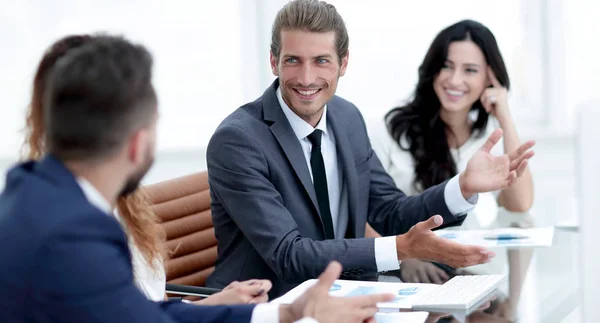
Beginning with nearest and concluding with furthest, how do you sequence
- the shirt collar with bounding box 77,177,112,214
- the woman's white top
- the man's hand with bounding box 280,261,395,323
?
the shirt collar with bounding box 77,177,112,214, the man's hand with bounding box 280,261,395,323, the woman's white top

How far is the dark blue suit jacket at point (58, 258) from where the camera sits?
1149 millimetres

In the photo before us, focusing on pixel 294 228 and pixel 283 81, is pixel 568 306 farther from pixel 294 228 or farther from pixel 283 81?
pixel 283 81

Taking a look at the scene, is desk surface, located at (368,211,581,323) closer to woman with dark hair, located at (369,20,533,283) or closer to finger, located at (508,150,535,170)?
finger, located at (508,150,535,170)

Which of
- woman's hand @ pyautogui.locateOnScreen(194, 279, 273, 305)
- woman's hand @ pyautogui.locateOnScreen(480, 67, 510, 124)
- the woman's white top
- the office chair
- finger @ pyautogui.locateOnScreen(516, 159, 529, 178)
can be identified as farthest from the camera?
woman's hand @ pyautogui.locateOnScreen(480, 67, 510, 124)

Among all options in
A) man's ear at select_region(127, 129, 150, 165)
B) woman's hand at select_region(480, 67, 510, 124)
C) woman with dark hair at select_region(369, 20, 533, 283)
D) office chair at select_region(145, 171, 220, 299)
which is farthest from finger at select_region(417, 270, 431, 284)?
woman's hand at select_region(480, 67, 510, 124)

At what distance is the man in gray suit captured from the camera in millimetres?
2141

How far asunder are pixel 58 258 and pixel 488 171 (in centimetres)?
165

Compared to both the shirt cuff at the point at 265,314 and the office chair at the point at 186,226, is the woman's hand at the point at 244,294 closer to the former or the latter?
the shirt cuff at the point at 265,314

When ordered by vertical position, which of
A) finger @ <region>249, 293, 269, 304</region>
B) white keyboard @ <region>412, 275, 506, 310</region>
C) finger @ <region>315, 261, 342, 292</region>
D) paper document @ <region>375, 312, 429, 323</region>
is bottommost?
white keyboard @ <region>412, 275, 506, 310</region>

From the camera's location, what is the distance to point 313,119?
98.7 inches

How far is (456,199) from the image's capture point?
2.52 metres

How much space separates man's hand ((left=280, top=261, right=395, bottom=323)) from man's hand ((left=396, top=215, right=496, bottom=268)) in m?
0.54

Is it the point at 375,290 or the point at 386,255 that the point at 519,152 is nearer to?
the point at 386,255

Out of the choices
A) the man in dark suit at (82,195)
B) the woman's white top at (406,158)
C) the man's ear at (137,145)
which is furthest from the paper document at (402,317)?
the woman's white top at (406,158)
